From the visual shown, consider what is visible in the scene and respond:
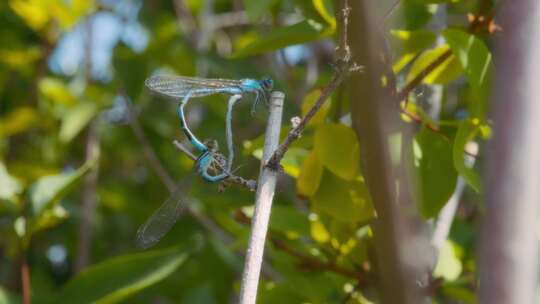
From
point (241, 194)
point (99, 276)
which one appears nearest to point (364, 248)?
point (99, 276)

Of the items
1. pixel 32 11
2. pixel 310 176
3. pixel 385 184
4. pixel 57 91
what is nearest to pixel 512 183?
pixel 385 184

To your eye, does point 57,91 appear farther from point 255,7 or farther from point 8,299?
point 255,7

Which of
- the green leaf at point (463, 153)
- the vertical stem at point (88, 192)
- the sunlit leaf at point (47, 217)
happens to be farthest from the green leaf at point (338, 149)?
the vertical stem at point (88, 192)

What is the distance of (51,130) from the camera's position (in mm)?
2713

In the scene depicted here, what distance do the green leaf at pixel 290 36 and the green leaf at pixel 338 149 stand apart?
0.46 ft

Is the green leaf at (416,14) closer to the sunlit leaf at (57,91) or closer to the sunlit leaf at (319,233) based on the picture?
the sunlit leaf at (319,233)

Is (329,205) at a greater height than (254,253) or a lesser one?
lesser

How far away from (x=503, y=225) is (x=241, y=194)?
182 centimetres

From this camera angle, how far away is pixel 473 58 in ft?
3.59

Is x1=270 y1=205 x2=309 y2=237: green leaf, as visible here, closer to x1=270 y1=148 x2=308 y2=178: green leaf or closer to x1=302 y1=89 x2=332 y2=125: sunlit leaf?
x1=270 y1=148 x2=308 y2=178: green leaf

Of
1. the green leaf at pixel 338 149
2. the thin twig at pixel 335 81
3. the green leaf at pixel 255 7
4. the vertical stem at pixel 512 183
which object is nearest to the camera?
the vertical stem at pixel 512 183

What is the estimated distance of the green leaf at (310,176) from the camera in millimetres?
1220

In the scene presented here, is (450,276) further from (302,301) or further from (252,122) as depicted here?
(252,122)

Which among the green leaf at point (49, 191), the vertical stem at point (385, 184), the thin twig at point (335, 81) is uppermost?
the vertical stem at point (385, 184)
